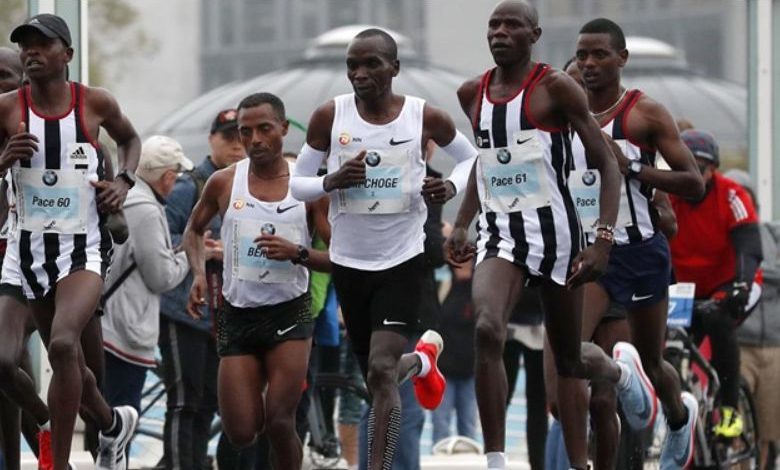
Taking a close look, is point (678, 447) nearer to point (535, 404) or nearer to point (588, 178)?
point (535, 404)

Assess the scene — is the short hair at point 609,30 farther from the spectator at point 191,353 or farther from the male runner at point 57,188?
the male runner at point 57,188

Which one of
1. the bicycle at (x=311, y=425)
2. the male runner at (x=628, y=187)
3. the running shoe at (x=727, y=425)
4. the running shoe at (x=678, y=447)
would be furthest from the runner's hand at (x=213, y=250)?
the running shoe at (x=727, y=425)

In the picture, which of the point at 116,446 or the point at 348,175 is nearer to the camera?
the point at 348,175

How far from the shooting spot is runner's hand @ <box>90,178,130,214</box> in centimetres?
1063

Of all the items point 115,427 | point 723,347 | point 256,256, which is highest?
point 256,256

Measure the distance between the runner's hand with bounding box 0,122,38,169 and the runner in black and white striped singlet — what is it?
0.36 feet

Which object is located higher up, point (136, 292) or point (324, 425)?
point (136, 292)

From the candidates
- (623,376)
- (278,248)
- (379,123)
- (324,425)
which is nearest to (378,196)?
(379,123)

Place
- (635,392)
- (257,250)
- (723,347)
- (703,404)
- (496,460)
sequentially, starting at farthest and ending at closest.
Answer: (723,347), (703,404), (635,392), (257,250), (496,460)

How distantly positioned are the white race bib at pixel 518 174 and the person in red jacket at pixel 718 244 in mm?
3556

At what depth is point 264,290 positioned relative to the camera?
1097 centimetres

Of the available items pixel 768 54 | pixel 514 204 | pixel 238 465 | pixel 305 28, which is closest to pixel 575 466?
pixel 514 204

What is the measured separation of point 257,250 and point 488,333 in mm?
1524

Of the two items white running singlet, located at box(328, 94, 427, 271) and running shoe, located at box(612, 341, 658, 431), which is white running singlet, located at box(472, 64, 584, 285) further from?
running shoe, located at box(612, 341, 658, 431)
